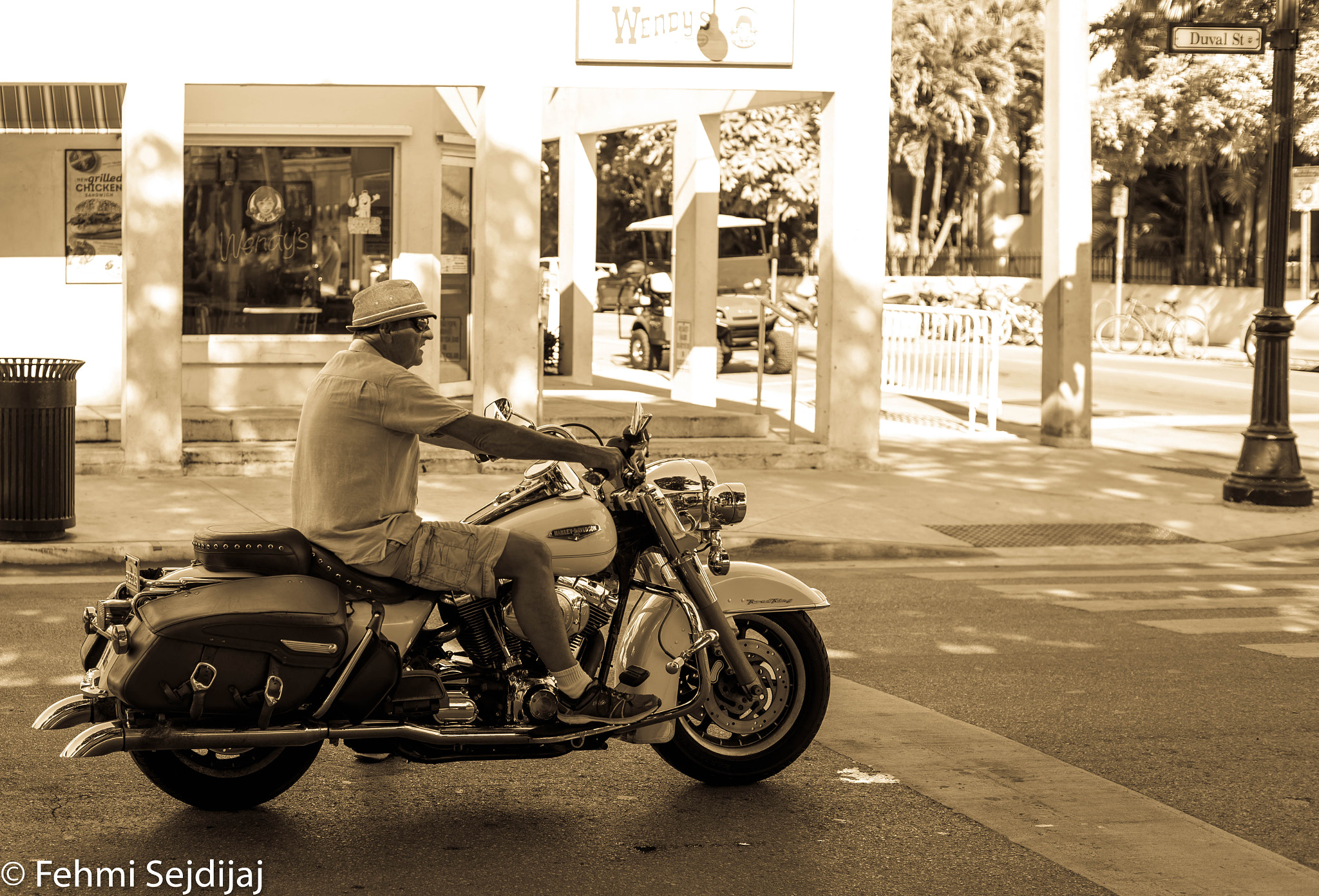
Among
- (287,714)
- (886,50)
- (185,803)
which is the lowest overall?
(185,803)

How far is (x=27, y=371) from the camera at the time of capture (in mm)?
9773

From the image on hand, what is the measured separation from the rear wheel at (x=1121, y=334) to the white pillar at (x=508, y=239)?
2068 centimetres

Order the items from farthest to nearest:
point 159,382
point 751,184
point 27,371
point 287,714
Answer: point 751,184 < point 159,382 < point 27,371 < point 287,714

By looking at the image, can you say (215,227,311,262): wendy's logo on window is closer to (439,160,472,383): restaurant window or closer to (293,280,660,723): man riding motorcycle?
(439,160,472,383): restaurant window

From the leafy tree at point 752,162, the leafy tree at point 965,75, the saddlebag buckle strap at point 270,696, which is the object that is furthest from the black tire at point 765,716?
the leafy tree at point 965,75

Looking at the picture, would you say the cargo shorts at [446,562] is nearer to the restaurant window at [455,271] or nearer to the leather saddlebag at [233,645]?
the leather saddlebag at [233,645]

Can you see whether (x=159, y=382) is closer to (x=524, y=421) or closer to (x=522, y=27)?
(x=522, y=27)

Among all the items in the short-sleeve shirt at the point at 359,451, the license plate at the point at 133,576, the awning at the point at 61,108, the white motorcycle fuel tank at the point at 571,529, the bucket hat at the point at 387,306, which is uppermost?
the awning at the point at 61,108

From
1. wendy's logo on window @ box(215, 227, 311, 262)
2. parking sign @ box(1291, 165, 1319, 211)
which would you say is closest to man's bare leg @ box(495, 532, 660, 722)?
wendy's logo on window @ box(215, 227, 311, 262)

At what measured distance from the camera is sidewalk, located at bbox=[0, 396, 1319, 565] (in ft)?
34.4

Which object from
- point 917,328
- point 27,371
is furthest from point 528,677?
point 917,328

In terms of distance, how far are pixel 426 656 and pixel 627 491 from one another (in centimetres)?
81

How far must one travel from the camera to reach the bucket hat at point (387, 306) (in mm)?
4820

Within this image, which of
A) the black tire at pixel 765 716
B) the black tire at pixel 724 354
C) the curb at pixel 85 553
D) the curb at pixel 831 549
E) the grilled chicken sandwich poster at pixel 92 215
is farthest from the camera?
the black tire at pixel 724 354
